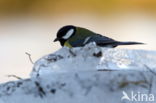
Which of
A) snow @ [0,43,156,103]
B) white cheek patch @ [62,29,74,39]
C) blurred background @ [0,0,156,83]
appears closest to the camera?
snow @ [0,43,156,103]

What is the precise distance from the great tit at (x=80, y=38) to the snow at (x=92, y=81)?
0.80 m

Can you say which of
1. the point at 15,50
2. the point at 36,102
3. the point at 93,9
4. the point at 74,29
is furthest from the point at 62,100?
the point at 93,9

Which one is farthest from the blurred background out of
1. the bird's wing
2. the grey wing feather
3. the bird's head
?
the bird's wing

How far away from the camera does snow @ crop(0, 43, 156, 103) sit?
3.01 ft

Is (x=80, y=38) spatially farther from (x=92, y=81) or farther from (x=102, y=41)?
(x=92, y=81)

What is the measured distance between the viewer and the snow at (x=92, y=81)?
3.01 ft

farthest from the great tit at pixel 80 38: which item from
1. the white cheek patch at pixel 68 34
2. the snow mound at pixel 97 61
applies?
the snow mound at pixel 97 61

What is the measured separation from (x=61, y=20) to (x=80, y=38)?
527mm

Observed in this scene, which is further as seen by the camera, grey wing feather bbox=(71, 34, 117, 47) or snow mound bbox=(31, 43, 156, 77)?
grey wing feather bbox=(71, 34, 117, 47)

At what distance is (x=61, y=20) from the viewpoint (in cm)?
249

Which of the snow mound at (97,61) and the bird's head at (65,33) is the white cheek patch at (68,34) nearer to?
the bird's head at (65,33)

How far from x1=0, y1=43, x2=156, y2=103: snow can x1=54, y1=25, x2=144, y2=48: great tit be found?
2.62 feet

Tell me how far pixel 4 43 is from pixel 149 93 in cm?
152

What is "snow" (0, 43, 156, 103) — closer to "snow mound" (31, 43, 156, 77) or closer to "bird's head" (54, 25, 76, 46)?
"snow mound" (31, 43, 156, 77)
